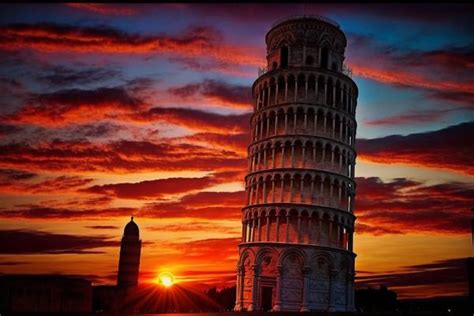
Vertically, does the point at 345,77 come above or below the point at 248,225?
above

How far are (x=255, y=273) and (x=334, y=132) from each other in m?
15.8

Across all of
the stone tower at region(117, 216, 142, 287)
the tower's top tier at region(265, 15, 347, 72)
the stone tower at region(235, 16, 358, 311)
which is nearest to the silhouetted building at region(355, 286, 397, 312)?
the stone tower at region(235, 16, 358, 311)

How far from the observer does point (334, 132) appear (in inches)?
2085

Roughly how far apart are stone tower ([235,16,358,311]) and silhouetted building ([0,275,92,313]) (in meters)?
21.7

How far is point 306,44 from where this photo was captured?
5484 centimetres

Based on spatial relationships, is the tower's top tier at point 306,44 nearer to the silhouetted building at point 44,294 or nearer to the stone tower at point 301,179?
the stone tower at point 301,179

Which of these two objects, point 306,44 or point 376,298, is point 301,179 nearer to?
point 306,44

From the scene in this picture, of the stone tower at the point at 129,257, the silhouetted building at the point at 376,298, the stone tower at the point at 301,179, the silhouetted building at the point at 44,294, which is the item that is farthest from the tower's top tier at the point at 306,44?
the stone tower at the point at 129,257

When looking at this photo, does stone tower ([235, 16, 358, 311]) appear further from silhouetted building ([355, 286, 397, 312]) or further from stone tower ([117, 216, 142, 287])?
stone tower ([117, 216, 142, 287])

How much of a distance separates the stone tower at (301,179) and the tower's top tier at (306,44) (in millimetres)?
103

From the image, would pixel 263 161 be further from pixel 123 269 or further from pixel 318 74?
pixel 123 269

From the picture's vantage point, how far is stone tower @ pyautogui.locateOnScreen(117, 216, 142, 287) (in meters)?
103

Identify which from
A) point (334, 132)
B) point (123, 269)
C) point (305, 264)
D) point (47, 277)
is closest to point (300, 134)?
point (334, 132)

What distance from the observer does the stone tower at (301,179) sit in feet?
159
